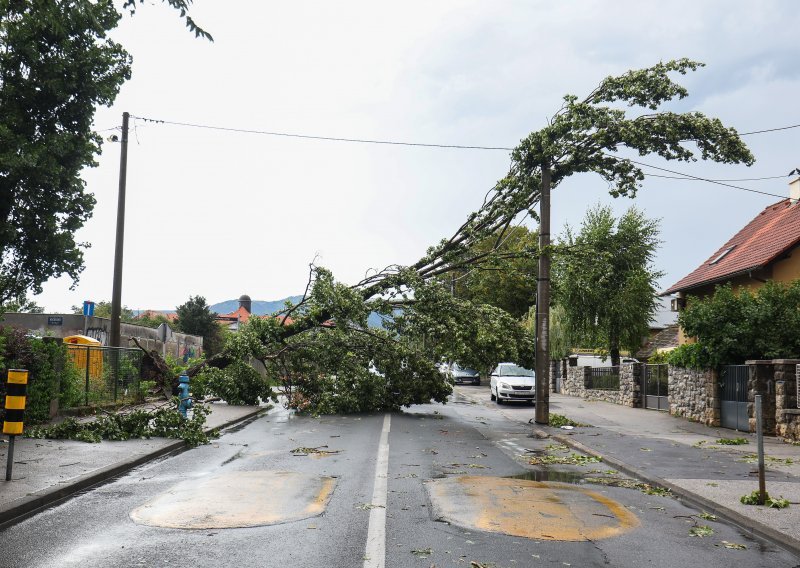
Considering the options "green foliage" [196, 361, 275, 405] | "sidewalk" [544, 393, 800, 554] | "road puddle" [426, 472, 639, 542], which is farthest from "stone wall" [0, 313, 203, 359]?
"road puddle" [426, 472, 639, 542]

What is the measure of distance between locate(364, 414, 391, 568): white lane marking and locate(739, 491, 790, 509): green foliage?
3.97 meters

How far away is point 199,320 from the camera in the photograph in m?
55.4

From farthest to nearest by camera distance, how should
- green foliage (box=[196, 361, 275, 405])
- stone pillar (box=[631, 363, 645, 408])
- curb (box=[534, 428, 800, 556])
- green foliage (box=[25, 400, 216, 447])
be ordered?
stone pillar (box=[631, 363, 645, 408]), green foliage (box=[196, 361, 275, 405]), green foliage (box=[25, 400, 216, 447]), curb (box=[534, 428, 800, 556])

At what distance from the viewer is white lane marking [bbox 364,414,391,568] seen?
5.33m

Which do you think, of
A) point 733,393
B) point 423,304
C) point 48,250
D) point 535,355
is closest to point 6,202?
point 48,250

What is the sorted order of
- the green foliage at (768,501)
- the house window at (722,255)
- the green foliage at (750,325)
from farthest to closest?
the house window at (722,255) → the green foliage at (750,325) → the green foliage at (768,501)

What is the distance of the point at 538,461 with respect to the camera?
452 inches

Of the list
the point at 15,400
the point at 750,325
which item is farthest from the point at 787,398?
the point at 15,400

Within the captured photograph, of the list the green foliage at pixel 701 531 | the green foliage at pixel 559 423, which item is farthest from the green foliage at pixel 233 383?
the green foliage at pixel 701 531

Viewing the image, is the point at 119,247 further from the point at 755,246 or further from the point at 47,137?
the point at 755,246

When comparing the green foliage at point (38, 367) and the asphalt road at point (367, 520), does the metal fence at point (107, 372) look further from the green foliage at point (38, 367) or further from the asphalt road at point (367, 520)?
the asphalt road at point (367, 520)

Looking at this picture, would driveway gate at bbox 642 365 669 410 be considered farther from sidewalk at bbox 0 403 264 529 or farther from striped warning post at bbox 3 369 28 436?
striped warning post at bbox 3 369 28 436

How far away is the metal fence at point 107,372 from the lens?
15930 millimetres

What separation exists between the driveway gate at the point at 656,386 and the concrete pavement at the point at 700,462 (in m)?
2.70
